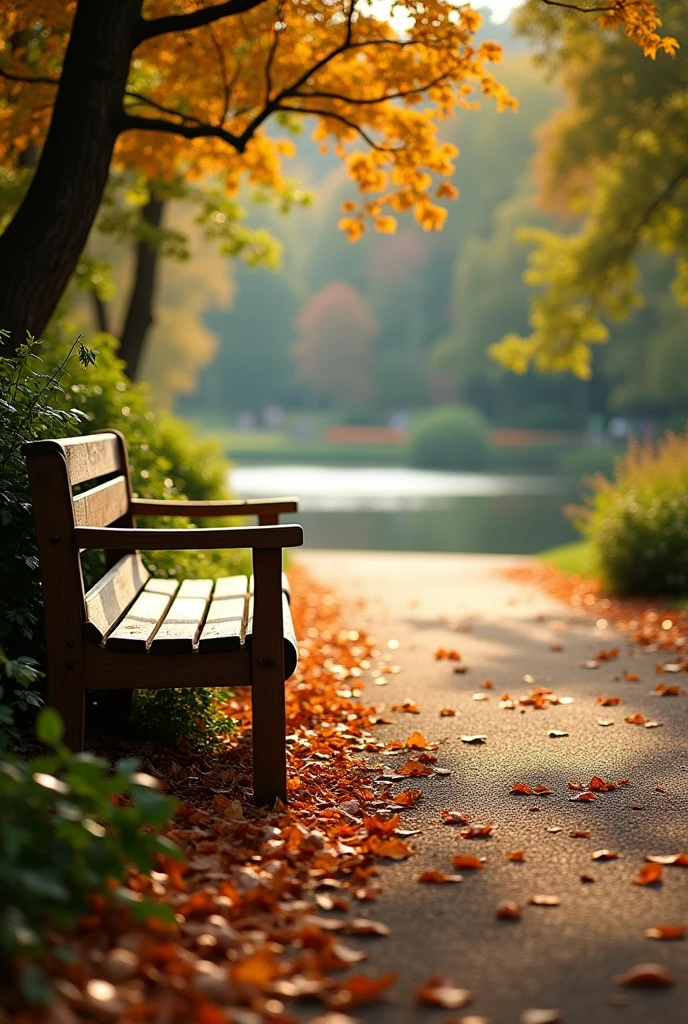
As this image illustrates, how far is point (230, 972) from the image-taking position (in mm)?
2486

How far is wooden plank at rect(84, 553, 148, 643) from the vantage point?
12.2 feet

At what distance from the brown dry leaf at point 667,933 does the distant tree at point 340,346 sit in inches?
2538

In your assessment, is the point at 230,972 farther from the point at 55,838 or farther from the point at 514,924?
the point at 514,924

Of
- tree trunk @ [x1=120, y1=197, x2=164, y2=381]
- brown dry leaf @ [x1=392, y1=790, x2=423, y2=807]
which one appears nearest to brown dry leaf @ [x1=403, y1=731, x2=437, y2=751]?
brown dry leaf @ [x1=392, y1=790, x2=423, y2=807]

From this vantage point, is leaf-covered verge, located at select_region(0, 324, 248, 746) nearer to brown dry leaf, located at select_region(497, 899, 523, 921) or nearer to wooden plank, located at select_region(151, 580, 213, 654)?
wooden plank, located at select_region(151, 580, 213, 654)

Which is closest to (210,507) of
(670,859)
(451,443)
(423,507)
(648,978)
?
(670,859)

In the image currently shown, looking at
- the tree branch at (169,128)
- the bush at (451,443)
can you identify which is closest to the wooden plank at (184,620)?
the tree branch at (169,128)

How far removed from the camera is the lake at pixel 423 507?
20625mm

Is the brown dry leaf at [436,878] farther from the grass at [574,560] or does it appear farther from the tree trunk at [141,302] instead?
the tree trunk at [141,302]

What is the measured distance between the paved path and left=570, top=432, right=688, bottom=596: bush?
248cm

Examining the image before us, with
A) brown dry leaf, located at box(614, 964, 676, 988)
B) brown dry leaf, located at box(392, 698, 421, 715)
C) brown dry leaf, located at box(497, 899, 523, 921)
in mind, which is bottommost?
brown dry leaf, located at box(392, 698, 421, 715)

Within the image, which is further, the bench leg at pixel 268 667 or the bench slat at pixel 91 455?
the bench slat at pixel 91 455

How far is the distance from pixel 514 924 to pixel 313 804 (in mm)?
1147

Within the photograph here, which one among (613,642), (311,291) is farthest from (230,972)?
(311,291)
